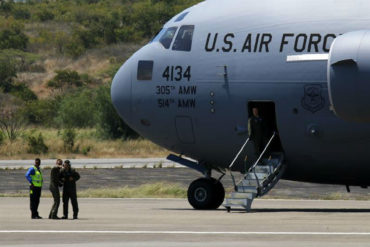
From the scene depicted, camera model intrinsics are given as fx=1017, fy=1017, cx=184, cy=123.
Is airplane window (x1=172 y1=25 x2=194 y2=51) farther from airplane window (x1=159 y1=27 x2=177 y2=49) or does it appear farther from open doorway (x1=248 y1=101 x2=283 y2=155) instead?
open doorway (x1=248 y1=101 x2=283 y2=155)

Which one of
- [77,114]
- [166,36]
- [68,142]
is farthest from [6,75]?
[166,36]

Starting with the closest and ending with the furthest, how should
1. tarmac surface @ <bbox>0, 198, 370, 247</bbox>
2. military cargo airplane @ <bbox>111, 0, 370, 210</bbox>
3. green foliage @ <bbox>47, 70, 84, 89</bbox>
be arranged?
tarmac surface @ <bbox>0, 198, 370, 247</bbox>, military cargo airplane @ <bbox>111, 0, 370, 210</bbox>, green foliage @ <bbox>47, 70, 84, 89</bbox>

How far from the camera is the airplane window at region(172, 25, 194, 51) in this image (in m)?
31.8

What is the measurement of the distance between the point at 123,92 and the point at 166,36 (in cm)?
227

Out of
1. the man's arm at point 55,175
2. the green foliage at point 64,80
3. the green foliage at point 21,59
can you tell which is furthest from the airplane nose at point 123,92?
the green foliage at point 21,59

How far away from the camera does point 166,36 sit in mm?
32688

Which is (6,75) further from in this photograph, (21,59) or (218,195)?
(218,195)

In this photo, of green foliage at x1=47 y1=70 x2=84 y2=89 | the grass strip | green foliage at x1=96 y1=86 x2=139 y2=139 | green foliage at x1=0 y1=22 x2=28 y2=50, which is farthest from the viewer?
green foliage at x1=0 y1=22 x2=28 y2=50

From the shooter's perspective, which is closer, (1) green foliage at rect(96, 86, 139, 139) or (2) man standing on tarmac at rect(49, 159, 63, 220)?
(2) man standing on tarmac at rect(49, 159, 63, 220)

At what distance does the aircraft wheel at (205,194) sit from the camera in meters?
32.0

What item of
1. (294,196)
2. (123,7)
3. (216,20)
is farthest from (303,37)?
(123,7)

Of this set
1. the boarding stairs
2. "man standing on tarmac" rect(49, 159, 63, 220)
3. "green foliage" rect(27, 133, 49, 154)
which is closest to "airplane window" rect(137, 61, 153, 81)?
the boarding stairs

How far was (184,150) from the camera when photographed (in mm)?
32562

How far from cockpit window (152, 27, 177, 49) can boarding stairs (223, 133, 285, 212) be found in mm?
4214
